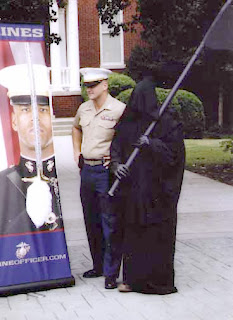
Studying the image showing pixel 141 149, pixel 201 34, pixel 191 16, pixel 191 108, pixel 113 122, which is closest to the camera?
pixel 141 149

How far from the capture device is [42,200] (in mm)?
6062

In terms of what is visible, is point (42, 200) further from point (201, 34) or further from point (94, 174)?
point (201, 34)

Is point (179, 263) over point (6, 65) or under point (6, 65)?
under

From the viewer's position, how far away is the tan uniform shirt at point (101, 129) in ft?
20.3

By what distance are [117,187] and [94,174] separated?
46 centimetres

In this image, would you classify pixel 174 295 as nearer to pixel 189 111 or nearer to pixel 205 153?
pixel 205 153

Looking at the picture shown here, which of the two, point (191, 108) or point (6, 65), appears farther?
point (191, 108)

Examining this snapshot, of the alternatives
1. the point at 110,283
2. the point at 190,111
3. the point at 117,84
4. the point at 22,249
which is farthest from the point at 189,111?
the point at 22,249

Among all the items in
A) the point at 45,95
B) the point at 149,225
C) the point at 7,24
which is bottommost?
the point at 149,225

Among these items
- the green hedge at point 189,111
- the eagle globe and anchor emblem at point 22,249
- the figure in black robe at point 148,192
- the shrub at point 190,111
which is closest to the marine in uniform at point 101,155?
the figure in black robe at point 148,192

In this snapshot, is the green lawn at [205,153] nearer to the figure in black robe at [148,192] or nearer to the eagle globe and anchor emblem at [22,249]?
the figure in black robe at [148,192]

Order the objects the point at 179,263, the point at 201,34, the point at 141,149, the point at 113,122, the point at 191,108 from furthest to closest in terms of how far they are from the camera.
A: the point at 191,108
the point at 201,34
the point at 179,263
the point at 113,122
the point at 141,149

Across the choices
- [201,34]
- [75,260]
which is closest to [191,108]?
[201,34]

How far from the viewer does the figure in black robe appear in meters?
5.85
